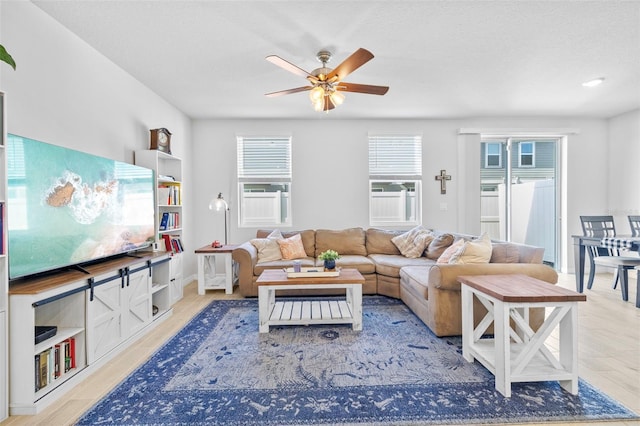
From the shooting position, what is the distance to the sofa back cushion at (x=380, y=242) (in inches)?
180

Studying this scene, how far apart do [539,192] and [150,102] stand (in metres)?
6.30

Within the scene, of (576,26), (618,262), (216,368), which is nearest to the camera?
(216,368)

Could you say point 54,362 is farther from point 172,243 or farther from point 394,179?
point 394,179

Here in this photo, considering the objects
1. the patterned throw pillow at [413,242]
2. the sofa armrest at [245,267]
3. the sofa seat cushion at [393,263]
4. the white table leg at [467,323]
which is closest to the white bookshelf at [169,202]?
the sofa armrest at [245,267]

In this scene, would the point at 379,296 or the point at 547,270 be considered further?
the point at 379,296

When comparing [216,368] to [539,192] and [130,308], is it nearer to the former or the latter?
[130,308]

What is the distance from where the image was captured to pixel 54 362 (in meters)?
1.96

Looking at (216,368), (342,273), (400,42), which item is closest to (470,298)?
(342,273)

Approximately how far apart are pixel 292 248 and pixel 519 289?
2834mm

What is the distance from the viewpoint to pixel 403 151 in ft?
16.8

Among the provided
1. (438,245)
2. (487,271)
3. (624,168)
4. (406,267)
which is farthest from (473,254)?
(624,168)

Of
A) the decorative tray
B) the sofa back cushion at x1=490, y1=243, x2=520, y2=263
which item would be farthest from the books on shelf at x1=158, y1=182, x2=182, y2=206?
the sofa back cushion at x1=490, y1=243, x2=520, y2=263

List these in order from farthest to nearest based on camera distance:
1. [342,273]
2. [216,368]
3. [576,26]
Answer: [342,273], [576,26], [216,368]

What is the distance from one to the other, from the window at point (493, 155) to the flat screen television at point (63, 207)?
5428 millimetres
